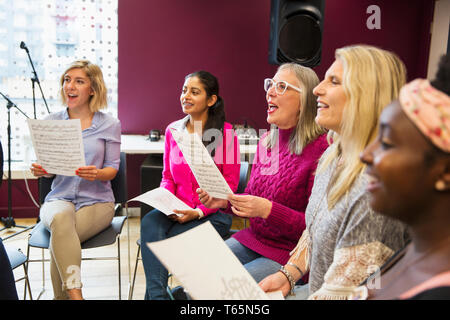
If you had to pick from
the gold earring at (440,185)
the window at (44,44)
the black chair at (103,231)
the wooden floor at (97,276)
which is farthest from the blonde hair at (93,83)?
the gold earring at (440,185)

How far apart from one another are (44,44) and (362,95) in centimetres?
333

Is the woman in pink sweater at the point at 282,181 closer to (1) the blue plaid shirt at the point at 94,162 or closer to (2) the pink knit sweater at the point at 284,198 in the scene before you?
(2) the pink knit sweater at the point at 284,198

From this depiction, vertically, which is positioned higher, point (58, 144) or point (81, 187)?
point (58, 144)

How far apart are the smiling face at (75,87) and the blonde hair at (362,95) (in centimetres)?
160

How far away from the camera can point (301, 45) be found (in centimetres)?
295

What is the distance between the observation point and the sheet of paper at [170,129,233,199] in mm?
1436

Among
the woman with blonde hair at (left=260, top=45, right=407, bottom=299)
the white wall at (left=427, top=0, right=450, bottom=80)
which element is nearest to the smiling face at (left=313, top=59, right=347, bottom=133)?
the woman with blonde hair at (left=260, top=45, right=407, bottom=299)

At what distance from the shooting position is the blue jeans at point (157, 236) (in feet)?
5.79

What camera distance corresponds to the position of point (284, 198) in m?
1.54

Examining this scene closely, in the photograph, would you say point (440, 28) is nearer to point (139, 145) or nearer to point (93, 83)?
point (139, 145)

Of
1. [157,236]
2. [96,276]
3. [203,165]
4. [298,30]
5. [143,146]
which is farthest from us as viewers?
[143,146]

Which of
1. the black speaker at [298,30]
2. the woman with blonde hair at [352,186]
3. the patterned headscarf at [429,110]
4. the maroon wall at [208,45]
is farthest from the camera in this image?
the maroon wall at [208,45]

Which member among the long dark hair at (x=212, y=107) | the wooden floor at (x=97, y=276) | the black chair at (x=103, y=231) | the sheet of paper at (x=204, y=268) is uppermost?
the long dark hair at (x=212, y=107)

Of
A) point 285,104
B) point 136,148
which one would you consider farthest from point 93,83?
point 285,104
